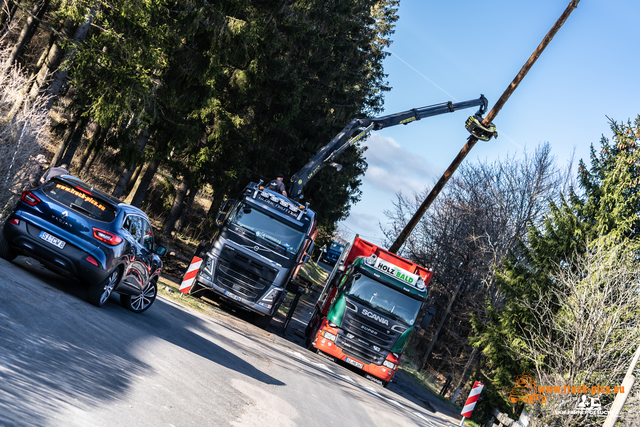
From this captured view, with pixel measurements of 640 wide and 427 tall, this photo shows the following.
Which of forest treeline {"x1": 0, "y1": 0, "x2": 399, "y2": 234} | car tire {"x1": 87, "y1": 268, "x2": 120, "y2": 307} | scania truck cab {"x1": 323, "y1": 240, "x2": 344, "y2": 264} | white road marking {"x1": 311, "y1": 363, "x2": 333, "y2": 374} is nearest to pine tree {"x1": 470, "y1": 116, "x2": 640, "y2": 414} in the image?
white road marking {"x1": 311, "y1": 363, "x2": 333, "y2": 374}

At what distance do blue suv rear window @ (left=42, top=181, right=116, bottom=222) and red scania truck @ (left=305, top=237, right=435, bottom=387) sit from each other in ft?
30.0

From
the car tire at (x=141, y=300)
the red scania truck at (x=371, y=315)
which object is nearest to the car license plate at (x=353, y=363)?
the red scania truck at (x=371, y=315)

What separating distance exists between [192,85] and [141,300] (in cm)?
936

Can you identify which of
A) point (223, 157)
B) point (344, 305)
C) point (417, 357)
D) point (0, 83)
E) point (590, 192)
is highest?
point (590, 192)

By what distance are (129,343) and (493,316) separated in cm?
1514

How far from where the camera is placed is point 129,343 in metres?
8.76

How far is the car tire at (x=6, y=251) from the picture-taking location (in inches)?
405

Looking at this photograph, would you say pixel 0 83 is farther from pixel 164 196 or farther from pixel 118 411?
pixel 164 196

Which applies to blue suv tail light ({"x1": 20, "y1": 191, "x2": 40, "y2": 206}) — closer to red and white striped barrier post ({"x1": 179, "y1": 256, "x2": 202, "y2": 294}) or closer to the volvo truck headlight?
red and white striped barrier post ({"x1": 179, "y1": 256, "x2": 202, "y2": 294})

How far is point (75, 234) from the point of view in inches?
382

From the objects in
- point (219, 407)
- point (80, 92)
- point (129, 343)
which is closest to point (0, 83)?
point (80, 92)

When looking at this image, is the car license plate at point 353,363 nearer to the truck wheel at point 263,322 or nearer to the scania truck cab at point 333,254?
the truck wheel at point 263,322

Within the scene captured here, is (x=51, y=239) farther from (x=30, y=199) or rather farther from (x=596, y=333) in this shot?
(x=596, y=333)

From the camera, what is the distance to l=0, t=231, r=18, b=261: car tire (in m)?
10.3
